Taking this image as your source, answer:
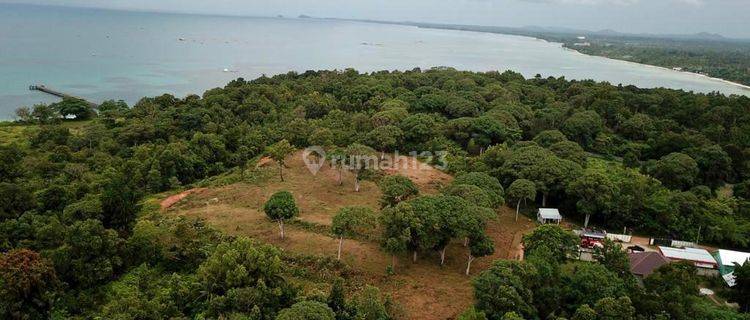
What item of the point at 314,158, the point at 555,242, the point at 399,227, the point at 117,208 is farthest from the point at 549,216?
the point at 117,208

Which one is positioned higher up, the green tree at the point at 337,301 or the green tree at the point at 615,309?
the green tree at the point at 615,309

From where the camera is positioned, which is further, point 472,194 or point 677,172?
point 677,172

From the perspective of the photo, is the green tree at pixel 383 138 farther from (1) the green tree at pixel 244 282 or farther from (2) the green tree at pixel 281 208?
(1) the green tree at pixel 244 282

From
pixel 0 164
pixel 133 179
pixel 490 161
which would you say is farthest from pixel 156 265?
pixel 490 161

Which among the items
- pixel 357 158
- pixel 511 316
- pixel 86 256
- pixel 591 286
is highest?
pixel 357 158

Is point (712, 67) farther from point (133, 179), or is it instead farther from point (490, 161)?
point (133, 179)

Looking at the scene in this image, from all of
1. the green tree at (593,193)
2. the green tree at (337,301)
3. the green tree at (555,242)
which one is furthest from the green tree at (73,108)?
the green tree at (593,193)

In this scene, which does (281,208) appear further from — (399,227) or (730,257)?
(730,257)

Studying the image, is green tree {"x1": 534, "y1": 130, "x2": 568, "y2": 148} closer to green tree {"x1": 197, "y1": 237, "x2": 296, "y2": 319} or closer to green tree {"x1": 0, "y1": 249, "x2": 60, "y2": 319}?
green tree {"x1": 197, "y1": 237, "x2": 296, "y2": 319}
